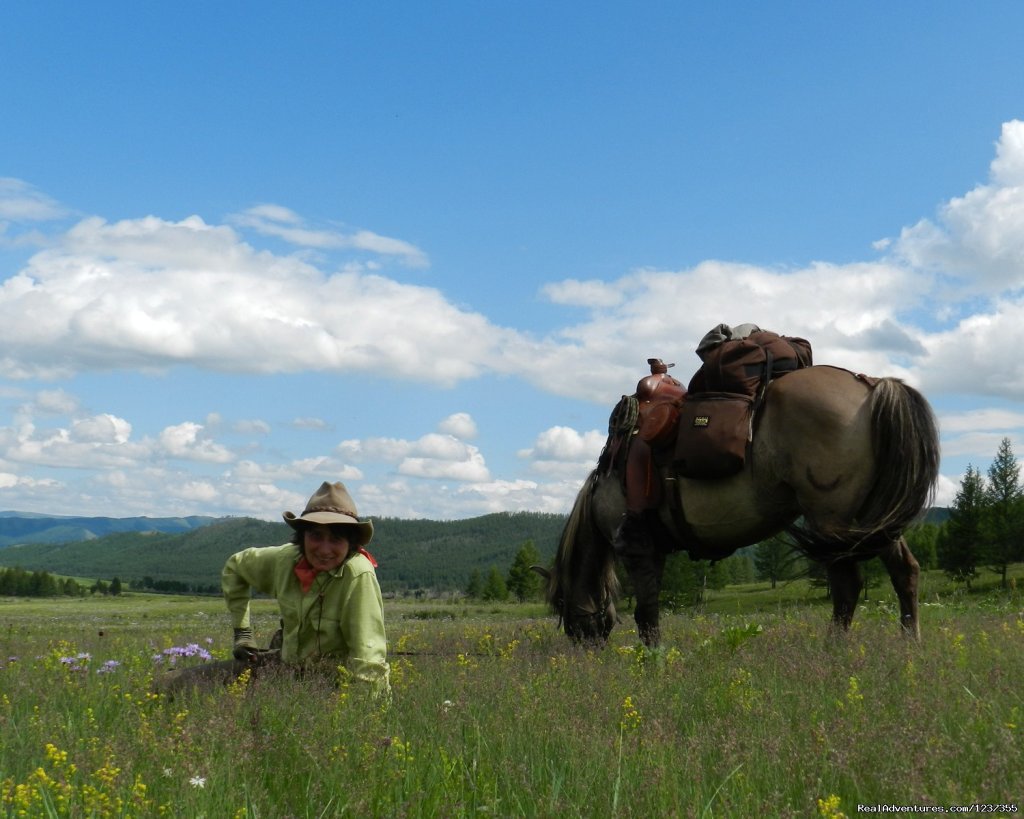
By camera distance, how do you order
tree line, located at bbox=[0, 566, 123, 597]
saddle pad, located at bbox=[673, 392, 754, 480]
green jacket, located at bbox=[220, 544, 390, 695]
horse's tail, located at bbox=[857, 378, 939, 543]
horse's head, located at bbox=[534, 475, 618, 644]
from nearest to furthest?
green jacket, located at bbox=[220, 544, 390, 695], horse's tail, located at bbox=[857, 378, 939, 543], saddle pad, located at bbox=[673, 392, 754, 480], horse's head, located at bbox=[534, 475, 618, 644], tree line, located at bbox=[0, 566, 123, 597]

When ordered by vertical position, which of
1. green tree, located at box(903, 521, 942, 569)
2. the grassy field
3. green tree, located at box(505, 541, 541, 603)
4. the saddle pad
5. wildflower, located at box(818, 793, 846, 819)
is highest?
the saddle pad

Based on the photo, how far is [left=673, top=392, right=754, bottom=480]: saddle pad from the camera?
25.9 feet

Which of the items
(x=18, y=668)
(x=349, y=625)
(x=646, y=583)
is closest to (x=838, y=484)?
(x=646, y=583)

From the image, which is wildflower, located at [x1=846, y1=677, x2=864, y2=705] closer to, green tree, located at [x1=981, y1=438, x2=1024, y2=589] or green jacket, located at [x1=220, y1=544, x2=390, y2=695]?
green jacket, located at [x1=220, y1=544, x2=390, y2=695]

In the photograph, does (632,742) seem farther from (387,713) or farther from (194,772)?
(194,772)

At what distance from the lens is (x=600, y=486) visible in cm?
959

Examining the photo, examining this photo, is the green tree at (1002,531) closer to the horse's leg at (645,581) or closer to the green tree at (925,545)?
the green tree at (925,545)

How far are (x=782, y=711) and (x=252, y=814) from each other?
2.69 metres

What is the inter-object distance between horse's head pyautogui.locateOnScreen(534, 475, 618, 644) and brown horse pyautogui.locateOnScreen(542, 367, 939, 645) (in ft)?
3.13

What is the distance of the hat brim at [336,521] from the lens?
18.5ft

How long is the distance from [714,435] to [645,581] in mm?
1784

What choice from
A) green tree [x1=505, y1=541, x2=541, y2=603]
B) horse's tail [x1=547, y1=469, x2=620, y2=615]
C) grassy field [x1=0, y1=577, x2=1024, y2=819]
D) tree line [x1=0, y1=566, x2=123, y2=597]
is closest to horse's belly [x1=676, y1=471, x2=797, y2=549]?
horse's tail [x1=547, y1=469, x2=620, y2=615]

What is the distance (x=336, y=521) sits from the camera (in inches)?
223

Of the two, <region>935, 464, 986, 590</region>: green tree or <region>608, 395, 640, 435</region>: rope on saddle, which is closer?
<region>608, 395, 640, 435</region>: rope on saddle
